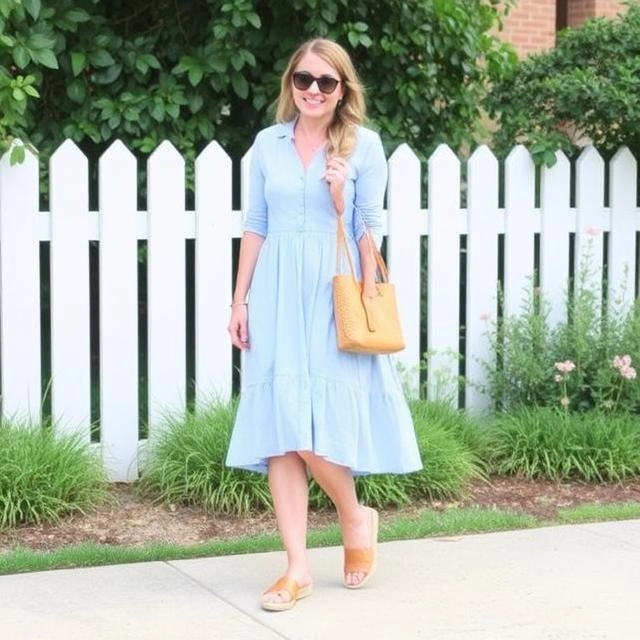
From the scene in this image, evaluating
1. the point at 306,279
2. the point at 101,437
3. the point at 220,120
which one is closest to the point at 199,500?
the point at 101,437

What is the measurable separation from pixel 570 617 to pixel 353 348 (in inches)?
43.6

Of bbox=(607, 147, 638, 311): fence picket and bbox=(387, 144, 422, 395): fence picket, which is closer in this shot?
bbox=(387, 144, 422, 395): fence picket

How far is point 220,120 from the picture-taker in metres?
7.53

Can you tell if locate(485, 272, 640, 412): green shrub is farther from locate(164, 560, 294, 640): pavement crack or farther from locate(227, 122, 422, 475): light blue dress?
locate(164, 560, 294, 640): pavement crack

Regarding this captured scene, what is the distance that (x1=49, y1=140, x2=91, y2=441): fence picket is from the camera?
630 centimetres

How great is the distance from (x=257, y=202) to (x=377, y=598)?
1.39 meters

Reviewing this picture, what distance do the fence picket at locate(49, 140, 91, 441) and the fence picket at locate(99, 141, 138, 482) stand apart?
8 centimetres

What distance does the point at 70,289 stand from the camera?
638 centimetres

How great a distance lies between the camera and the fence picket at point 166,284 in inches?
255

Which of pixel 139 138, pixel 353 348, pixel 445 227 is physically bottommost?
pixel 353 348

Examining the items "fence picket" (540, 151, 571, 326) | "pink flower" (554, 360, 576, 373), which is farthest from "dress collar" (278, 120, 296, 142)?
"fence picket" (540, 151, 571, 326)

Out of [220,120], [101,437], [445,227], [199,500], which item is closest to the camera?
[199,500]

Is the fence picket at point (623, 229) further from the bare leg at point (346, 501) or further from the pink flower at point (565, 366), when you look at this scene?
the bare leg at point (346, 501)

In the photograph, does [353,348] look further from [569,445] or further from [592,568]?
[569,445]
